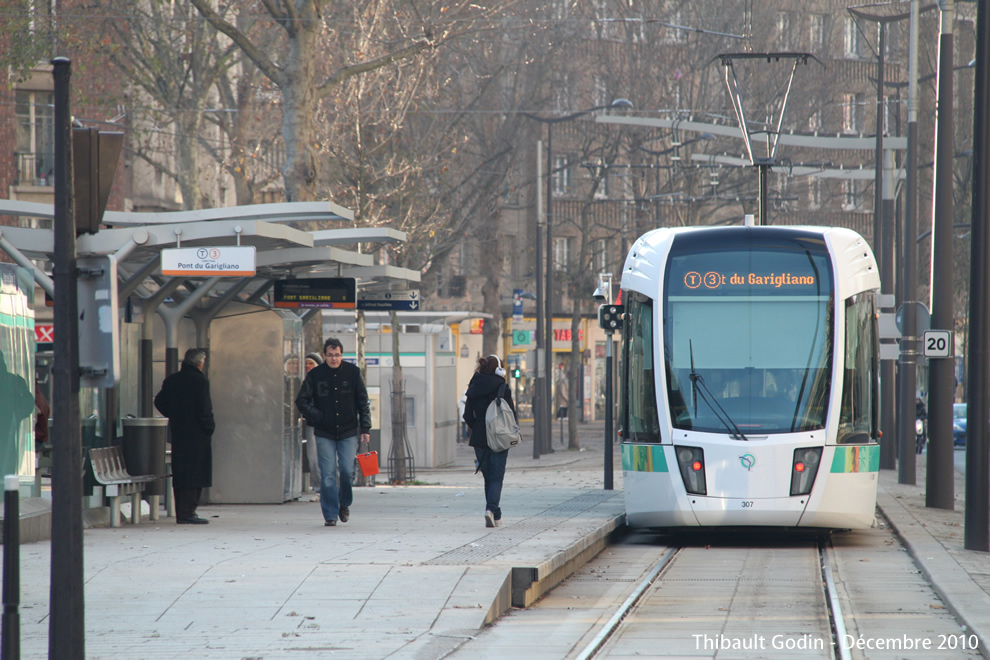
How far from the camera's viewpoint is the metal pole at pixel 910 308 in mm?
21547

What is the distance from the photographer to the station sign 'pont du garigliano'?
39.2ft

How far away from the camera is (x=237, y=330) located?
621 inches

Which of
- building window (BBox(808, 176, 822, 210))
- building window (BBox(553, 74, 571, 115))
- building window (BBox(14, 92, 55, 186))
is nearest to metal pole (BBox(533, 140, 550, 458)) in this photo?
building window (BBox(553, 74, 571, 115))

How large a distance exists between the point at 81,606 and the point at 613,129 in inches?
1498

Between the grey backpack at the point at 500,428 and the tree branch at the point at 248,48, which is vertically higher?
the tree branch at the point at 248,48

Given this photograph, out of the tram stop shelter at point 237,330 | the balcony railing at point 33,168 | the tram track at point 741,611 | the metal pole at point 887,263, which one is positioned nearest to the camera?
the tram track at point 741,611

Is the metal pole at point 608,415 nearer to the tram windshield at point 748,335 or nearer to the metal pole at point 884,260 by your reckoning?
the tram windshield at point 748,335

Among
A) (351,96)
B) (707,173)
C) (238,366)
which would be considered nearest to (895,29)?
(707,173)

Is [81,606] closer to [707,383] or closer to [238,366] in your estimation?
[707,383]

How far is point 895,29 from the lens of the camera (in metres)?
41.9

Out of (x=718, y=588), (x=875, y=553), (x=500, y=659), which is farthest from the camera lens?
(x=875, y=553)

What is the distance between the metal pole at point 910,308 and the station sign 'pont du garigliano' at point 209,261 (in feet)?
40.2

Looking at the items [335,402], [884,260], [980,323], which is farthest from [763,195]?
[335,402]

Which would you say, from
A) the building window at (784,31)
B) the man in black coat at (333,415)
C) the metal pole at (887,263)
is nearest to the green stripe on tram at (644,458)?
the man in black coat at (333,415)
